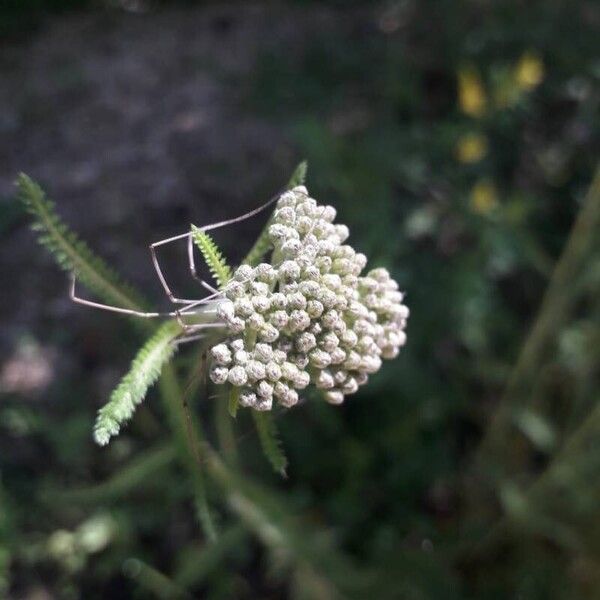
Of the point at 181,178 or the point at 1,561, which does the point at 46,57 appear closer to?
the point at 181,178

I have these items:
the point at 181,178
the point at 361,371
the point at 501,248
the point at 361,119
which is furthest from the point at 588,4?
the point at 361,371

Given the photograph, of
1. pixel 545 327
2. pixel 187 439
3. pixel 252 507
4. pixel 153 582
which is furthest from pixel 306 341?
pixel 545 327

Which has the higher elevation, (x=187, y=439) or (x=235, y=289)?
(x=235, y=289)

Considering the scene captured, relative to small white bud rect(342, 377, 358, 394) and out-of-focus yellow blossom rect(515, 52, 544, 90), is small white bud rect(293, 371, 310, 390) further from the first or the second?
out-of-focus yellow blossom rect(515, 52, 544, 90)

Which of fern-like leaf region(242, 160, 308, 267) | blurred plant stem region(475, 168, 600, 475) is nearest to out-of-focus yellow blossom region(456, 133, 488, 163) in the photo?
blurred plant stem region(475, 168, 600, 475)

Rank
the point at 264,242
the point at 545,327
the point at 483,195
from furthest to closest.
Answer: the point at 483,195
the point at 545,327
the point at 264,242

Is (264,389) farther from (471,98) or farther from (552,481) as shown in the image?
(471,98)
